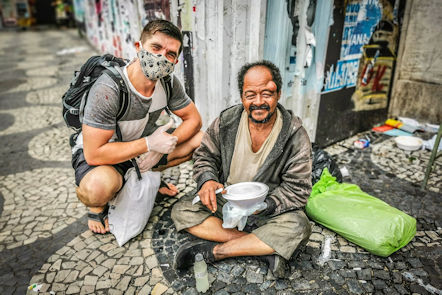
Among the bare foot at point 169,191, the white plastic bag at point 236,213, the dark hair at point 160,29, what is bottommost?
the bare foot at point 169,191

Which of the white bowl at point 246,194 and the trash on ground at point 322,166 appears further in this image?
the trash on ground at point 322,166

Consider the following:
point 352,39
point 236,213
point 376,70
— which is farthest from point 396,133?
point 236,213

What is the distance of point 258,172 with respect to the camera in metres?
2.32

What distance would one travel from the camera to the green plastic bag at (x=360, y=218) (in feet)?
7.70

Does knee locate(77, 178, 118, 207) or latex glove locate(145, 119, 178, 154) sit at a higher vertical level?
latex glove locate(145, 119, 178, 154)

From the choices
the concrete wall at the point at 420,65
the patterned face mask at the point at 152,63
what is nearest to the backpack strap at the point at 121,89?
the patterned face mask at the point at 152,63

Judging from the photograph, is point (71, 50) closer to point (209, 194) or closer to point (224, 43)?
point (224, 43)

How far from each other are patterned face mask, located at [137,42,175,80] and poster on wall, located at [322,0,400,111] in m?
2.38

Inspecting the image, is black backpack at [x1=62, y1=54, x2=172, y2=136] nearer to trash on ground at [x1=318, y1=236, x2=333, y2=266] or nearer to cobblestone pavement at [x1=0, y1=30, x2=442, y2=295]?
cobblestone pavement at [x1=0, y1=30, x2=442, y2=295]

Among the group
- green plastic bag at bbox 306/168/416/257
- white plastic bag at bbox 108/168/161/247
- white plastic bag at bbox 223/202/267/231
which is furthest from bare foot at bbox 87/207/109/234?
green plastic bag at bbox 306/168/416/257

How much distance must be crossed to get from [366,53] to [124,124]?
3567 mm

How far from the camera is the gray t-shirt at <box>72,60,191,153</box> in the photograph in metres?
2.29

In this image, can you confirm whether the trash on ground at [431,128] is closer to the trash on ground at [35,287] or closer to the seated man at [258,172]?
the seated man at [258,172]

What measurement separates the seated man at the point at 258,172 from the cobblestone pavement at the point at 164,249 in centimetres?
21
